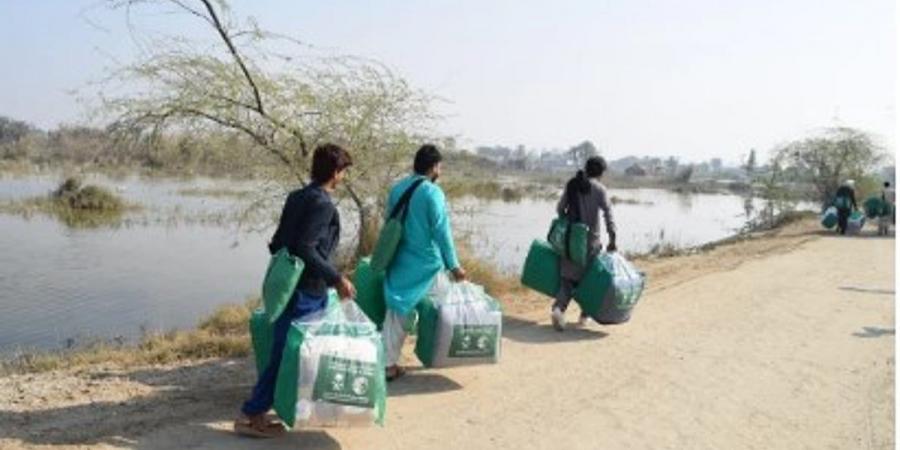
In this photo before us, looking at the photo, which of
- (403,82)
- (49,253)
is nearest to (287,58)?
(403,82)

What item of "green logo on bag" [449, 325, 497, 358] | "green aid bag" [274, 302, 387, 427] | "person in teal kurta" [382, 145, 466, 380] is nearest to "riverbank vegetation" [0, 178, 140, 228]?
"person in teal kurta" [382, 145, 466, 380]

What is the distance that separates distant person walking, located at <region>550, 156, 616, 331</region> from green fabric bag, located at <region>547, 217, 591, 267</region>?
0.18ft

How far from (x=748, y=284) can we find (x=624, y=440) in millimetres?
7667

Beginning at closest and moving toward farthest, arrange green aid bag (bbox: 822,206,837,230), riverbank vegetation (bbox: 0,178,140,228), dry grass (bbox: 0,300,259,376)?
dry grass (bbox: 0,300,259,376)
green aid bag (bbox: 822,206,837,230)
riverbank vegetation (bbox: 0,178,140,228)

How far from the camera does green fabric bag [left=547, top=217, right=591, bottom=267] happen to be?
8.65m

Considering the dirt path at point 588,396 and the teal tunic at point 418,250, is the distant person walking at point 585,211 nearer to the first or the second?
the dirt path at point 588,396

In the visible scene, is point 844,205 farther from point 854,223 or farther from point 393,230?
point 393,230

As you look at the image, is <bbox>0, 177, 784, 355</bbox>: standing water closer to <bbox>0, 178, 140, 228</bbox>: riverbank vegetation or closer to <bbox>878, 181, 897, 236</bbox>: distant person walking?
<bbox>0, 178, 140, 228</bbox>: riverbank vegetation

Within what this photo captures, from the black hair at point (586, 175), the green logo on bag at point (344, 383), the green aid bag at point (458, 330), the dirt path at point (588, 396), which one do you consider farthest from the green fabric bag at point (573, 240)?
the green logo on bag at point (344, 383)

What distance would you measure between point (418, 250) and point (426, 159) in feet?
2.19

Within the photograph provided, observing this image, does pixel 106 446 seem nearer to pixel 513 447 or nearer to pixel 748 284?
pixel 513 447

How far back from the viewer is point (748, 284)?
41.5 ft

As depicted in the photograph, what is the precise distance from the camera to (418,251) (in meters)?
6.49

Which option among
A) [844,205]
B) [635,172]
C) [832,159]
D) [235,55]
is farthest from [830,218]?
[635,172]
